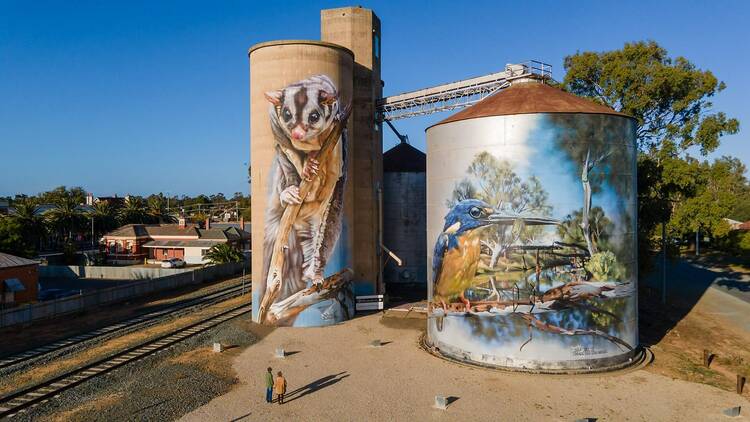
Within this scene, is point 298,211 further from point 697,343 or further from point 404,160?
point 697,343

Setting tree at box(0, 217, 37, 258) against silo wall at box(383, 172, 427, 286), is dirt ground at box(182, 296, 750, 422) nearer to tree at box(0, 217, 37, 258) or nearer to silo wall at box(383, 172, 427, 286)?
silo wall at box(383, 172, 427, 286)

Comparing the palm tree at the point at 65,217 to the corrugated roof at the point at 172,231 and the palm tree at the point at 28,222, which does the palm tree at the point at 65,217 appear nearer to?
the palm tree at the point at 28,222

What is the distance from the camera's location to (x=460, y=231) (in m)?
24.8

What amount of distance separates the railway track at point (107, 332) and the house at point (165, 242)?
24.0 meters

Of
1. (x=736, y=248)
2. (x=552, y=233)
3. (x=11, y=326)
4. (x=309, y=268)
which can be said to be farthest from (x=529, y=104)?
(x=736, y=248)

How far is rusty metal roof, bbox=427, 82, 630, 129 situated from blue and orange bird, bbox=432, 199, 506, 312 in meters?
4.33

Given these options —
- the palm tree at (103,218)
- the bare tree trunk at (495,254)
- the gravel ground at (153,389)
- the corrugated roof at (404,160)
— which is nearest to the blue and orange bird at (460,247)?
the bare tree trunk at (495,254)

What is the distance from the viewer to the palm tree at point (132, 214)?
86.8 m

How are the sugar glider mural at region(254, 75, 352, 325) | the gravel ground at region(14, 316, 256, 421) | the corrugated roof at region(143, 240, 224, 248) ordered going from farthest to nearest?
the corrugated roof at region(143, 240, 224, 248) → the sugar glider mural at region(254, 75, 352, 325) → the gravel ground at region(14, 316, 256, 421)

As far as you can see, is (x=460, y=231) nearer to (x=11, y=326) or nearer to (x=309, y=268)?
(x=309, y=268)

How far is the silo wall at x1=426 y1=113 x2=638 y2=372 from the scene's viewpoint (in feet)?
75.2

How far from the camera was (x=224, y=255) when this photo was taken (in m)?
58.2

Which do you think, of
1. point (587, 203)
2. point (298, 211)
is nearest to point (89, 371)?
point (298, 211)
